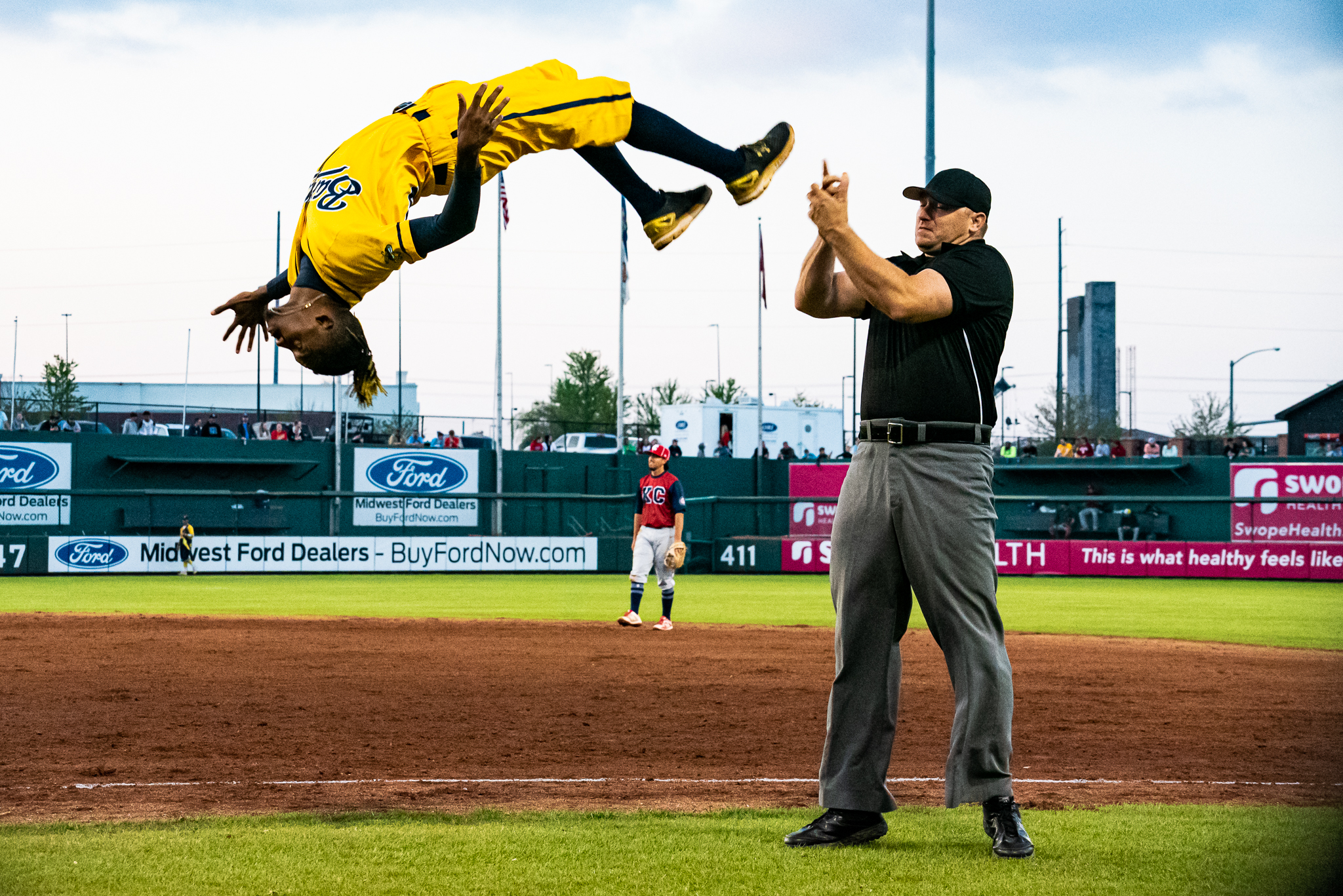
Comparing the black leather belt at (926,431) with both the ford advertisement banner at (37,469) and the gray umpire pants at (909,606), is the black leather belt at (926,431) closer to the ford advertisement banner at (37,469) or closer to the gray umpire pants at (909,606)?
the gray umpire pants at (909,606)

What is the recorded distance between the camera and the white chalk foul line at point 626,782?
20.4 feet

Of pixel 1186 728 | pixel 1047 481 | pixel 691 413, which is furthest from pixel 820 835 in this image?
pixel 691 413

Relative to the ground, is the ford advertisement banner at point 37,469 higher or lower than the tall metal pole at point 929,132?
lower

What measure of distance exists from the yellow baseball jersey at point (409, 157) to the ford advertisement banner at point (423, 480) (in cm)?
2859

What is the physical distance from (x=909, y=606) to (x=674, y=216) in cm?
168

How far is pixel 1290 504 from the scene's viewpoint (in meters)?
27.4

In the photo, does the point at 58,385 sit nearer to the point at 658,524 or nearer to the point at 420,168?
the point at 658,524

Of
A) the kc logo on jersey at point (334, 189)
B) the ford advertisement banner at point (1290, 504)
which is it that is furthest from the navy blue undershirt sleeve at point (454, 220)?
the ford advertisement banner at point (1290, 504)

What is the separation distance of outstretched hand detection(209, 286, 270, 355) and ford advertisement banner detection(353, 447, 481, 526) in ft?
91.1

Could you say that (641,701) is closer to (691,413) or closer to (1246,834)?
(1246,834)

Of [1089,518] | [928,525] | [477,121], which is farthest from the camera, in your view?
[1089,518]

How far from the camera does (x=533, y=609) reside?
17.9m

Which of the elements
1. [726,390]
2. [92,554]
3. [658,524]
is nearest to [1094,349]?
[726,390]

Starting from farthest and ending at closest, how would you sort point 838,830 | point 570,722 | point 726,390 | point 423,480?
1. point 726,390
2. point 423,480
3. point 570,722
4. point 838,830
